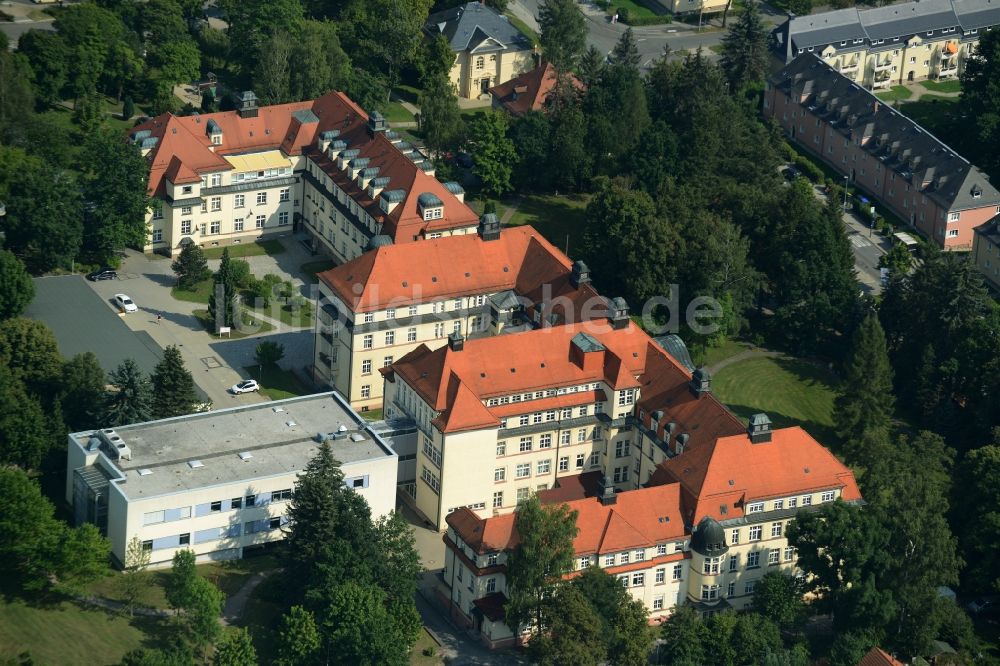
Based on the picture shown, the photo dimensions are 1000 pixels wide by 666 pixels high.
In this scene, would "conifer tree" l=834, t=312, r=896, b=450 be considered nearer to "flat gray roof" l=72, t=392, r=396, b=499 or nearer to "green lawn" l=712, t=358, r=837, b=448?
"green lawn" l=712, t=358, r=837, b=448

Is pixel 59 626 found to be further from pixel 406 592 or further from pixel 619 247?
pixel 619 247

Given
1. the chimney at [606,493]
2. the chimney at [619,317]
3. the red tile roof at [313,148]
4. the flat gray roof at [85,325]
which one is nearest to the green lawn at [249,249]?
the red tile roof at [313,148]

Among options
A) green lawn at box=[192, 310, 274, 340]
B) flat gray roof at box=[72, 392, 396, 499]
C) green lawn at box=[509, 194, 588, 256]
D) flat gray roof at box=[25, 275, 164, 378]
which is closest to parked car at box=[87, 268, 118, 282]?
flat gray roof at box=[25, 275, 164, 378]

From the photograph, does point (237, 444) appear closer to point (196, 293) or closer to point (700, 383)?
point (700, 383)

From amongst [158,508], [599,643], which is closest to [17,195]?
[158,508]

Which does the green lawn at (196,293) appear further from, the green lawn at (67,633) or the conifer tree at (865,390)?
the conifer tree at (865,390)

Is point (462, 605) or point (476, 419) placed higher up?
point (476, 419)
